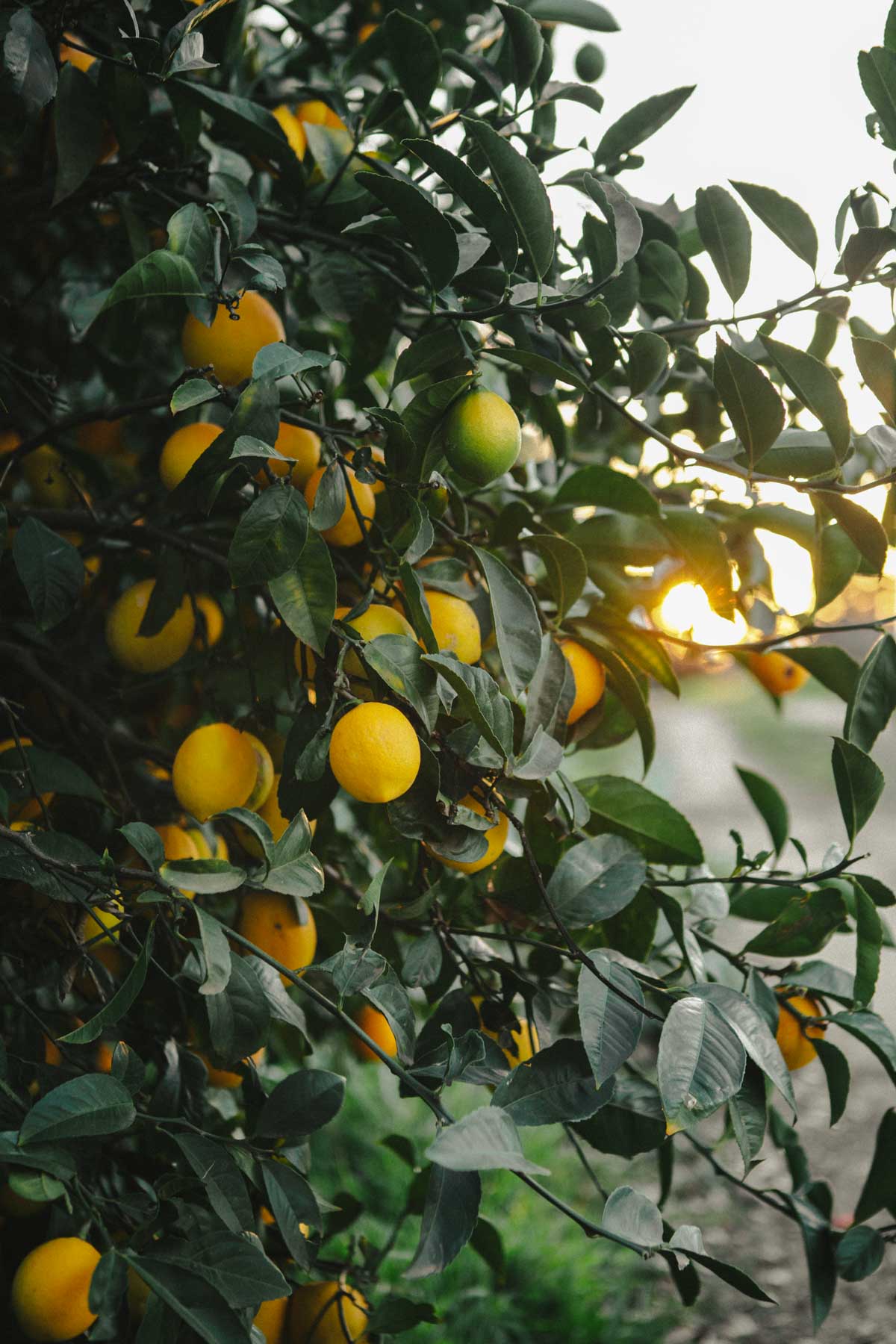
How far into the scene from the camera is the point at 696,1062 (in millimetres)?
480

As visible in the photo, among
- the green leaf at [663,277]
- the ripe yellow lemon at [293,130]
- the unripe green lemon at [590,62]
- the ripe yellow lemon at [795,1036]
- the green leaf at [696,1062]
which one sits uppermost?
the unripe green lemon at [590,62]

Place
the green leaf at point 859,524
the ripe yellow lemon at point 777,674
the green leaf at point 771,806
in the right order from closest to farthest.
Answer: the green leaf at point 859,524
the green leaf at point 771,806
the ripe yellow lemon at point 777,674

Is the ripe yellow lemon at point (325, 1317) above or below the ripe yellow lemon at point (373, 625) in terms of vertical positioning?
below

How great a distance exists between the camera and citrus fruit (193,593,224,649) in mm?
774

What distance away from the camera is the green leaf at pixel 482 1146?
39 cm

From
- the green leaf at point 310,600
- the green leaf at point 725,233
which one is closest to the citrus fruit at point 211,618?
the green leaf at point 310,600

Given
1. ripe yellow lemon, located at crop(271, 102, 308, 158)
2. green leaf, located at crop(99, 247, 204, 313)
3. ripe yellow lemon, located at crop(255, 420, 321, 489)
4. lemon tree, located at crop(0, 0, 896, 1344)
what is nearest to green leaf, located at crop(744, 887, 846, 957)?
lemon tree, located at crop(0, 0, 896, 1344)

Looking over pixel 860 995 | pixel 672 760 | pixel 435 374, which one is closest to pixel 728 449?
pixel 435 374

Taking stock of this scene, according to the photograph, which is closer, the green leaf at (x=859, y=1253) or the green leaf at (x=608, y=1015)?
the green leaf at (x=608, y=1015)

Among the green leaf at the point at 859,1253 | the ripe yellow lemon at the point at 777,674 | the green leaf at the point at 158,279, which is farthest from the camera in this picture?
the ripe yellow lemon at the point at 777,674

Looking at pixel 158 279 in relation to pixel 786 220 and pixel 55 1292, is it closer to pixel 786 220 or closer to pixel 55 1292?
pixel 786 220

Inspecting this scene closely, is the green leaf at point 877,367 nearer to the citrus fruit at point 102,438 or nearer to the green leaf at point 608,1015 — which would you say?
the green leaf at point 608,1015

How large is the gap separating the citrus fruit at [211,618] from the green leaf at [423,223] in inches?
12.4

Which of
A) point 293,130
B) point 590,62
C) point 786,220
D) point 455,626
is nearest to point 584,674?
point 455,626
